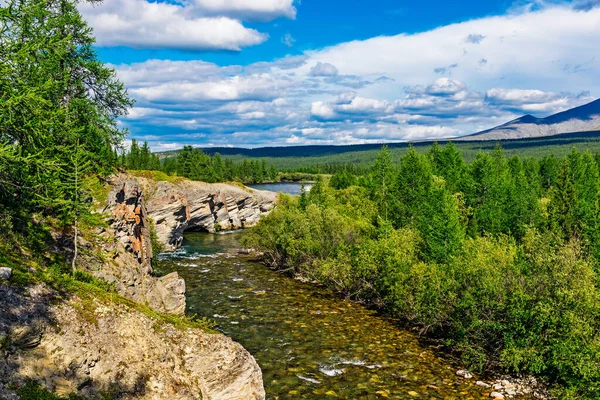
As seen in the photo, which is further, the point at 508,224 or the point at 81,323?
the point at 508,224

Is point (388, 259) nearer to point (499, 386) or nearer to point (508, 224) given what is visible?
point (499, 386)

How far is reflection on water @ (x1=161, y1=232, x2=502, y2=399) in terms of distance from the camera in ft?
68.5

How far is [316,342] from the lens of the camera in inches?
1049

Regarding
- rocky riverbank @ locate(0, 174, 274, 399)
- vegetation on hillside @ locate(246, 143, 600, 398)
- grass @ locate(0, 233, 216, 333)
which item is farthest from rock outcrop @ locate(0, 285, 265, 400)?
vegetation on hillside @ locate(246, 143, 600, 398)

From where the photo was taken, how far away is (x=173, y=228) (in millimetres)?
60438

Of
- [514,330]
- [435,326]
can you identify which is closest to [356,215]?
[435,326]

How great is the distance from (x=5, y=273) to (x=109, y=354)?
4.11 m

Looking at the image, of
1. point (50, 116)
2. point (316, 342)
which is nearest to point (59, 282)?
point (50, 116)

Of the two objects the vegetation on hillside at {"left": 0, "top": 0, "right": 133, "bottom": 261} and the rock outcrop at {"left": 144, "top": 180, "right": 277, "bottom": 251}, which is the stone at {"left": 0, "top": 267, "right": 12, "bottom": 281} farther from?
the rock outcrop at {"left": 144, "top": 180, "right": 277, "bottom": 251}

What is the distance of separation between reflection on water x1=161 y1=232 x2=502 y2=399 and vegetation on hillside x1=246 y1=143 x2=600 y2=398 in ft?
6.78

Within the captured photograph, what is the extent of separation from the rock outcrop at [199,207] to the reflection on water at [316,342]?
17959mm

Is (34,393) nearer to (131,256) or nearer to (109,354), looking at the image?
(109,354)

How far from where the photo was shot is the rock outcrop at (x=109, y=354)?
39.2 feet

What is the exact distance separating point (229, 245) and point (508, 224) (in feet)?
130
